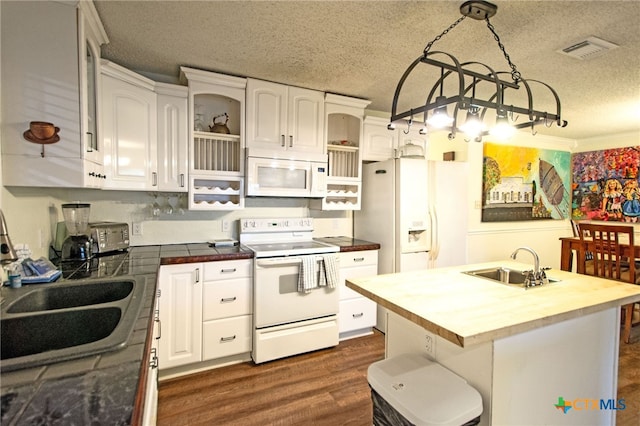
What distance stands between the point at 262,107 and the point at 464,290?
2.18 m

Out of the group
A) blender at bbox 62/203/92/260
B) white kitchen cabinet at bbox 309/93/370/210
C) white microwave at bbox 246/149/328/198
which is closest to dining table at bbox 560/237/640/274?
white kitchen cabinet at bbox 309/93/370/210

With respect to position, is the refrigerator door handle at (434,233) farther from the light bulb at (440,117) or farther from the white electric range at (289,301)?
the light bulb at (440,117)

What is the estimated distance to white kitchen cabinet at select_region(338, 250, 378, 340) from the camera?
9.96 ft

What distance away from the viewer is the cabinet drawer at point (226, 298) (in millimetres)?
2463

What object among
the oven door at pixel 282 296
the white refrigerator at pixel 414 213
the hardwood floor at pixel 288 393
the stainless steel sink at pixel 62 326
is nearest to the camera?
the stainless steel sink at pixel 62 326

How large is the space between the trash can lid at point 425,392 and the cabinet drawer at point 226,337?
1419 millimetres

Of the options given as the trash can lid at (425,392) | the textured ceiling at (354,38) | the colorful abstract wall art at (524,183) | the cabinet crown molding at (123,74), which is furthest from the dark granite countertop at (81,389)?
the colorful abstract wall art at (524,183)

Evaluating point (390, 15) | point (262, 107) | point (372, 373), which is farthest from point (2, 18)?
point (372, 373)

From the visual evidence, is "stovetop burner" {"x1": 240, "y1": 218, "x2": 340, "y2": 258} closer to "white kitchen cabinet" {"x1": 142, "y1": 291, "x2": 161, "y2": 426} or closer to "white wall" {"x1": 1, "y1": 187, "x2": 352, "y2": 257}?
"white wall" {"x1": 1, "y1": 187, "x2": 352, "y2": 257}

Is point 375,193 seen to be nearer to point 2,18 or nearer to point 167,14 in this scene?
point 167,14

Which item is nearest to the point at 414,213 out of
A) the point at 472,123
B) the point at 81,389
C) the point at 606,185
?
the point at 472,123

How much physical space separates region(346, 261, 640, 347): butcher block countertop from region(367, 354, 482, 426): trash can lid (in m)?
0.28

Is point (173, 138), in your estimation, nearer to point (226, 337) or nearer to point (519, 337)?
point (226, 337)

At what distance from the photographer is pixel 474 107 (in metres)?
1.45
